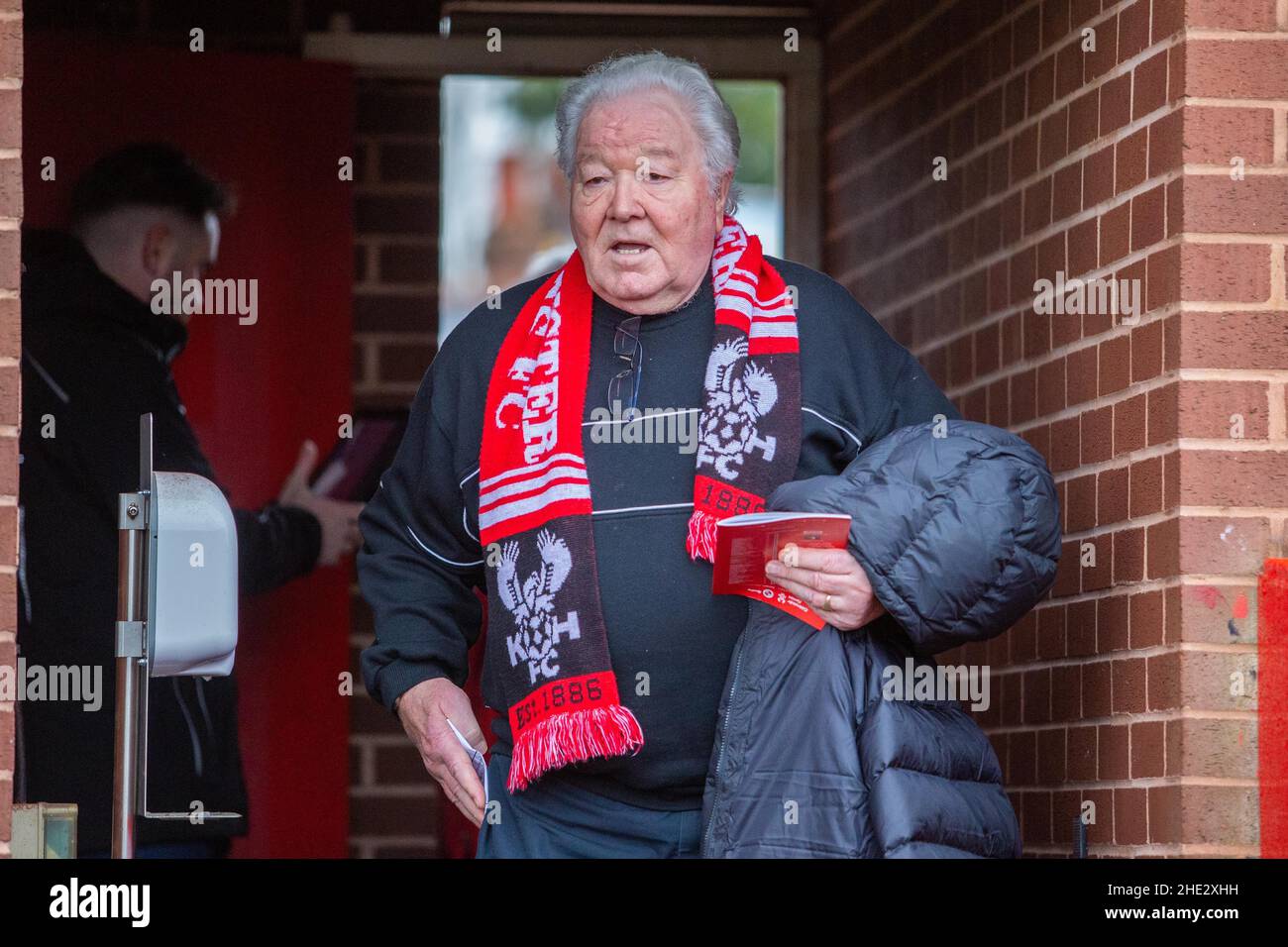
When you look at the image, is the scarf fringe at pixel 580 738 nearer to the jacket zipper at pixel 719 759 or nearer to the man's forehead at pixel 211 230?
the jacket zipper at pixel 719 759

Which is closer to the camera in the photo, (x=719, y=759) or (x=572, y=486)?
(x=719, y=759)

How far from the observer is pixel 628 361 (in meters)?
3.71

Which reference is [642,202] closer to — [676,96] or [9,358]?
[676,96]

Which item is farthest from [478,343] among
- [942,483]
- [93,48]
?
[93,48]

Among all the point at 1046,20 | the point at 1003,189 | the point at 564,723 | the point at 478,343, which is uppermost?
the point at 1046,20

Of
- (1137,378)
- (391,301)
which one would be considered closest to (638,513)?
(1137,378)

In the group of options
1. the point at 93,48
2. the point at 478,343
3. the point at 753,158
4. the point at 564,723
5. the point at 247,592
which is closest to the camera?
the point at 564,723

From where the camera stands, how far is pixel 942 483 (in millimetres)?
3191

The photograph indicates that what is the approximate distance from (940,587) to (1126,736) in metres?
0.71

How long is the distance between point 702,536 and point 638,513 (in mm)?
148

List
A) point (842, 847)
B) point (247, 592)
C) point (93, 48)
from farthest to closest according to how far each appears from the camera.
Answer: point (93, 48), point (247, 592), point (842, 847)

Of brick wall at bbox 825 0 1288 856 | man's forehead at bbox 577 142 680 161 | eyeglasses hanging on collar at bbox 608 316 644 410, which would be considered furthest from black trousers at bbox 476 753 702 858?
man's forehead at bbox 577 142 680 161

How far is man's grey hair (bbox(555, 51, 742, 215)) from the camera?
12.3ft
